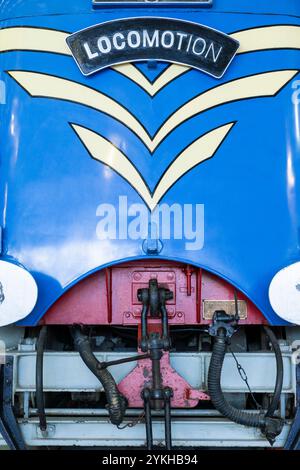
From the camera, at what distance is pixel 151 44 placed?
2873 mm

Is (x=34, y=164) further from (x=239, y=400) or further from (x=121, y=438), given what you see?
(x=239, y=400)

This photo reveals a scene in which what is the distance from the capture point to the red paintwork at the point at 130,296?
2863 mm

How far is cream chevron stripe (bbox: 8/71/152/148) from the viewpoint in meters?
2.88

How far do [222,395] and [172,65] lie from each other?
1681 millimetres

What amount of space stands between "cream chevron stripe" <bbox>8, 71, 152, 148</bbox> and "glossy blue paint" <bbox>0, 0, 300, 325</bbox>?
3 cm

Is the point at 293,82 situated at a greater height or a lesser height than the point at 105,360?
greater

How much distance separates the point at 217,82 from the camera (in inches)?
115

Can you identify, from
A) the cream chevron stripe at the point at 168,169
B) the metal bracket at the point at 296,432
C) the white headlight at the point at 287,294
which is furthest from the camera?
the cream chevron stripe at the point at 168,169

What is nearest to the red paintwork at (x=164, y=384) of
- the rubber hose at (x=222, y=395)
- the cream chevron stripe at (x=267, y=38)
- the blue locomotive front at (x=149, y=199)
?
the blue locomotive front at (x=149, y=199)

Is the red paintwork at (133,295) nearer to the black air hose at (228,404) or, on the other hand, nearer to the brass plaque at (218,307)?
the brass plaque at (218,307)

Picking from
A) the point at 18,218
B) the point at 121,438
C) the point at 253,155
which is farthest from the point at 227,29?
the point at 121,438

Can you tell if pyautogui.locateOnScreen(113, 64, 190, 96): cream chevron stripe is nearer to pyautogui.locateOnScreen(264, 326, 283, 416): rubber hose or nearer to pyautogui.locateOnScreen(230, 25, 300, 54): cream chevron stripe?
pyautogui.locateOnScreen(230, 25, 300, 54): cream chevron stripe

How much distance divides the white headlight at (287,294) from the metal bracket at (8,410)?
1.34 metres

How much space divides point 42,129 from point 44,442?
160 centimetres
